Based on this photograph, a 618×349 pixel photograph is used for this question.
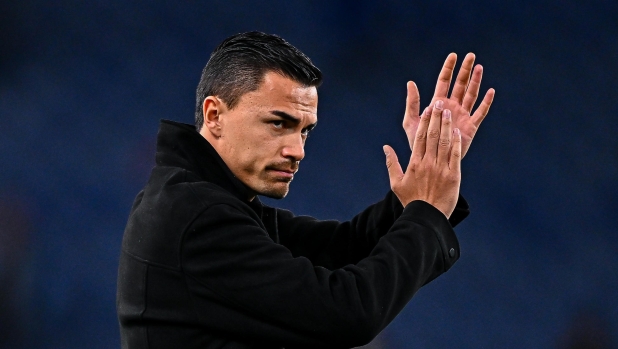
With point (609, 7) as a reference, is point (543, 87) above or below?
below

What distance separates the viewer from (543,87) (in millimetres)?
3078

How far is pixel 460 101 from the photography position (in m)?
1.37

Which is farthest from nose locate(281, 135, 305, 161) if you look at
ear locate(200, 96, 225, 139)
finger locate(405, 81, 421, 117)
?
finger locate(405, 81, 421, 117)

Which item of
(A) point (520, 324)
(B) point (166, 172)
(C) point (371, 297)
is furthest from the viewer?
(A) point (520, 324)

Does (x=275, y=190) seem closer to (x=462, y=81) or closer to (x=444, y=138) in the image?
(x=444, y=138)

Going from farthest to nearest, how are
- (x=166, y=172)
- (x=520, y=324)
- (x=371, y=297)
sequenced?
(x=520, y=324) → (x=166, y=172) → (x=371, y=297)

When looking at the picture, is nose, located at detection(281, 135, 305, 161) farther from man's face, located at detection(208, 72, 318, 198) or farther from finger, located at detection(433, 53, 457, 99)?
finger, located at detection(433, 53, 457, 99)

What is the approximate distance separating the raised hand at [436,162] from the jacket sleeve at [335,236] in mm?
177

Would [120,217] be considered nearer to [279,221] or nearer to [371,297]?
[279,221]

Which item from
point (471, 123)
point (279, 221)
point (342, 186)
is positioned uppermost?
point (342, 186)

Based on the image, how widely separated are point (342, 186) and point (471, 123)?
1.69 metres

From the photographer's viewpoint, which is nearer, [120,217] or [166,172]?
[166,172]

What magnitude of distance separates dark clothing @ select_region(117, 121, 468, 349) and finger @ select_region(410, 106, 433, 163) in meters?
0.08

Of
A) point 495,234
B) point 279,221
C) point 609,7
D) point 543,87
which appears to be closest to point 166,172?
point 279,221
